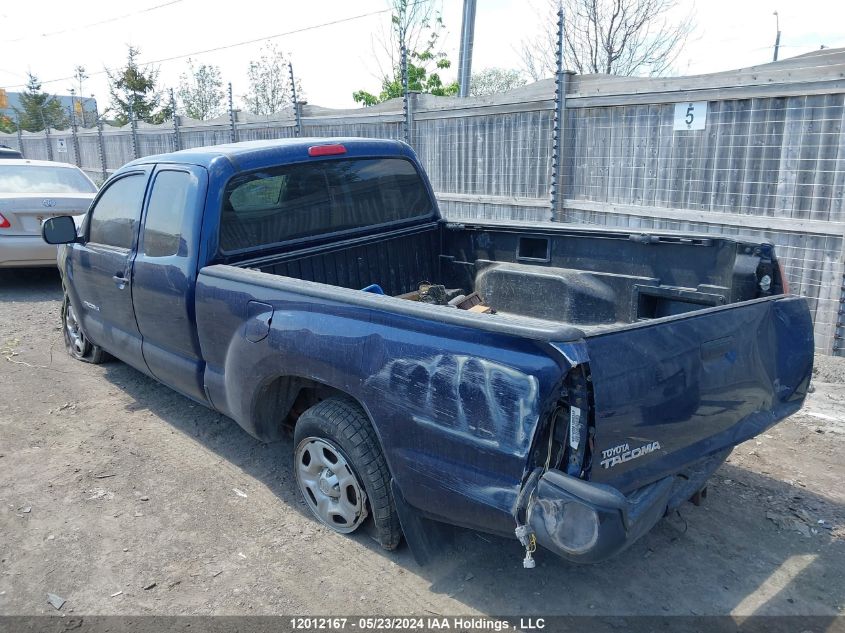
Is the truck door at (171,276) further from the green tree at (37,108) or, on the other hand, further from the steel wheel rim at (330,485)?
the green tree at (37,108)

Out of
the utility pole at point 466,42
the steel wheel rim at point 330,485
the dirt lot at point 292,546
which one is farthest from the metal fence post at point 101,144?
the steel wheel rim at point 330,485

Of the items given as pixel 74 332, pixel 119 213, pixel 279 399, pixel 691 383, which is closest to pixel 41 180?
pixel 74 332

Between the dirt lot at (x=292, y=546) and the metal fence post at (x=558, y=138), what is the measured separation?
4.13m

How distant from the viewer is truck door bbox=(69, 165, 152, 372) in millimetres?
4539

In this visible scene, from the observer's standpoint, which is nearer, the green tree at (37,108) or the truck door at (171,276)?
the truck door at (171,276)

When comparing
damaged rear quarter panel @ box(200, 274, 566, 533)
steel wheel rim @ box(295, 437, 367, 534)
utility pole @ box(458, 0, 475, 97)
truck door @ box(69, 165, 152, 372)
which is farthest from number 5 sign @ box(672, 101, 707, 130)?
steel wheel rim @ box(295, 437, 367, 534)

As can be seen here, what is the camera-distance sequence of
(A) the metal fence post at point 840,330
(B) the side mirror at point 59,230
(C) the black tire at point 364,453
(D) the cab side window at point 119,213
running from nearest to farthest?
(C) the black tire at point 364,453, (D) the cab side window at point 119,213, (B) the side mirror at point 59,230, (A) the metal fence post at point 840,330

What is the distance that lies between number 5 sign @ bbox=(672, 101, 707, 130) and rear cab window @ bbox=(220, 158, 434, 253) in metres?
3.36

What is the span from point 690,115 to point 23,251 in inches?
319

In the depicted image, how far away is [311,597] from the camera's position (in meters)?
2.94

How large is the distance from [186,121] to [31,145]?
13.1 m

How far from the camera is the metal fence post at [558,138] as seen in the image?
7.74m

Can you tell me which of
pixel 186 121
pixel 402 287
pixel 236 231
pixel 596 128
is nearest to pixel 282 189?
pixel 236 231

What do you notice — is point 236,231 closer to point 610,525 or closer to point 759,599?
point 610,525
